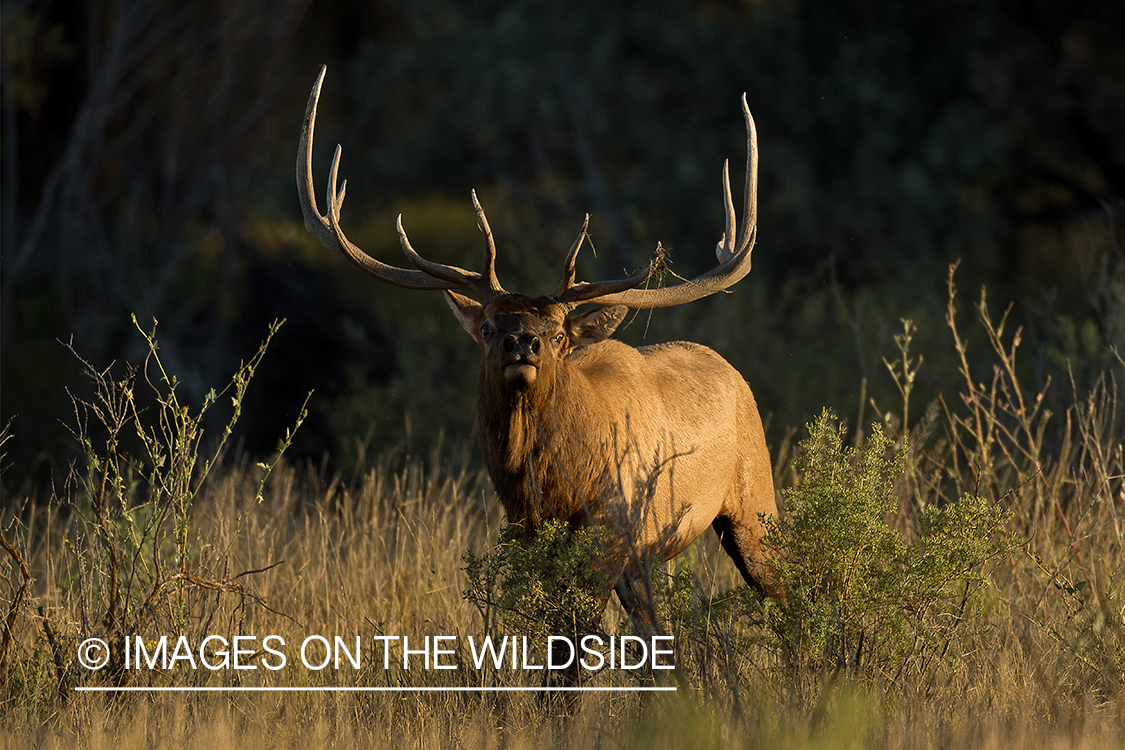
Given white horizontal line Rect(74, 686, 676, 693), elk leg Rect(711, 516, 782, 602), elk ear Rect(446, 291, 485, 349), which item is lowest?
white horizontal line Rect(74, 686, 676, 693)

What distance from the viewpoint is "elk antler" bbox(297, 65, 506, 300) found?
205 inches

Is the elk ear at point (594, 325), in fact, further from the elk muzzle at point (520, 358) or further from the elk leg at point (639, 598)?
the elk leg at point (639, 598)

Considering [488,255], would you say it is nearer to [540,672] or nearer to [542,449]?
[542,449]

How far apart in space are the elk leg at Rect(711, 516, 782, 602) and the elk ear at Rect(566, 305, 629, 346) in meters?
1.23

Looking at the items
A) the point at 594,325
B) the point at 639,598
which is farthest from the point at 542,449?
the point at 639,598

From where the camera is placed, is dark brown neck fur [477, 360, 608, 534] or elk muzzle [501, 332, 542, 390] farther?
dark brown neck fur [477, 360, 608, 534]

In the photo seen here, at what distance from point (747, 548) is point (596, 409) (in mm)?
1237

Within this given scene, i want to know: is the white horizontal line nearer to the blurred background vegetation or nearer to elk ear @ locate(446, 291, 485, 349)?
elk ear @ locate(446, 291, 485, 349)

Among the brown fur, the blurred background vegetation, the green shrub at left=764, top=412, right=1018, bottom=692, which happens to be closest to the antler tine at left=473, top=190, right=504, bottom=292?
the brown fur

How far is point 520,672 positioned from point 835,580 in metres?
1.34

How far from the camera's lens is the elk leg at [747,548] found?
583 cm

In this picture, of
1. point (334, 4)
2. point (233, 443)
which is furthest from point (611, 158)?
point (233, 443)

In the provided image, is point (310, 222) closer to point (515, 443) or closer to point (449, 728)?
point (515, 443)

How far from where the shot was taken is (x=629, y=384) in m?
5.48
